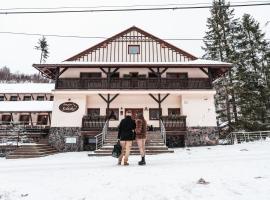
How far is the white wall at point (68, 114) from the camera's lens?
2008cm

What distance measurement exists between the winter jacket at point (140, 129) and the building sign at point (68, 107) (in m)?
12.5

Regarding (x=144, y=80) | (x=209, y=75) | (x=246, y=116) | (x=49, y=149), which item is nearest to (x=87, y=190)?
(x=49, y=149)

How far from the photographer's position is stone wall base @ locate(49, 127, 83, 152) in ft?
64.6

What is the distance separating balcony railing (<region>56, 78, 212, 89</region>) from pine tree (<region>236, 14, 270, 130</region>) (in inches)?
264

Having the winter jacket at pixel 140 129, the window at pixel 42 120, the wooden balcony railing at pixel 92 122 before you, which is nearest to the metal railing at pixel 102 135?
the wooden balcony railing at pixel 92 122

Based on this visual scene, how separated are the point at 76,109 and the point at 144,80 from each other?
6033 millimetres

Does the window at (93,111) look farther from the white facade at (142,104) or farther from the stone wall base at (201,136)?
the stone wall base at (201,136)

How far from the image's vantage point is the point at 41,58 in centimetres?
5356

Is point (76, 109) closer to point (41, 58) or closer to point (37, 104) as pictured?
point (37, 104)

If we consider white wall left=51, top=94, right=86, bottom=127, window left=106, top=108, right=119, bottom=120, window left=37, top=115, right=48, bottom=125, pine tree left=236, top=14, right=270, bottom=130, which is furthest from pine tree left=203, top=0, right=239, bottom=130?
window left=37, top=115, right=48, bottom=125

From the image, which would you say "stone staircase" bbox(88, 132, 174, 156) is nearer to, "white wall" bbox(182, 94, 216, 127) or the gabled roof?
"white wall" bbox(182, 94, 216, 127)

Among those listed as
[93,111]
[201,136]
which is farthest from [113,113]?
[201,136]

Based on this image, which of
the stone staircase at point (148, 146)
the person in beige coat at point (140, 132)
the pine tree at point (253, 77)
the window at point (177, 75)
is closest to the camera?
the person in beige coat at point (140, 132)

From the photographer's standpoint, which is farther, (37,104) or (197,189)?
(37,104)
